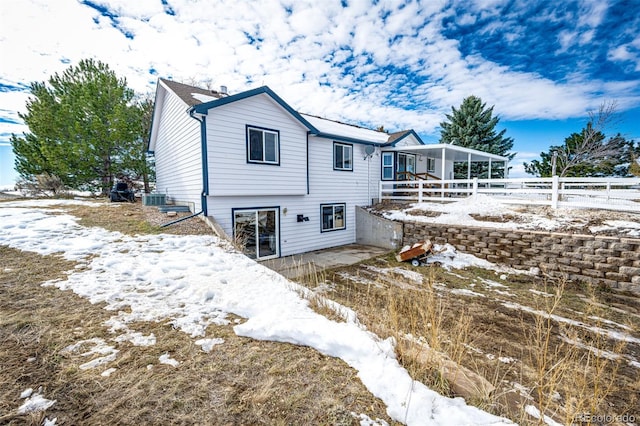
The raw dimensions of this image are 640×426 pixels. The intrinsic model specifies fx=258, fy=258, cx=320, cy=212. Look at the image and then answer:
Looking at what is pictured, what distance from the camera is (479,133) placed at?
25203 mm

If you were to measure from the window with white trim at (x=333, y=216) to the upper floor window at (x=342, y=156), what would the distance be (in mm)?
1904

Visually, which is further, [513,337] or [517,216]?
[517,216]

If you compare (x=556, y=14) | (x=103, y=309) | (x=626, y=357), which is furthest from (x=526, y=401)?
(x=556, y=14)

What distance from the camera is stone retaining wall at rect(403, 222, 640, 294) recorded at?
6484 mm

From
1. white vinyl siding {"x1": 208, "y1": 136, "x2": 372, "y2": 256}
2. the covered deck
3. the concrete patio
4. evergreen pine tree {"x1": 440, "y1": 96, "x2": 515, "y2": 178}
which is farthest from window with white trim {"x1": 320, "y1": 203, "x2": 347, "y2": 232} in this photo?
evergreen pine tree {"x1": 440, "y1": 96, "x2": 515, "y2": 178}

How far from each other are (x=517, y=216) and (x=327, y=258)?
7.08m

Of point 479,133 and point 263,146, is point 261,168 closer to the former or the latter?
point 263,146

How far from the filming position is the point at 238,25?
929 cm

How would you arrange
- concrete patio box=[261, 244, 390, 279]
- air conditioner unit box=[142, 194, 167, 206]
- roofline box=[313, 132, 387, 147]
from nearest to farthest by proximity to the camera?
concrete patio box=[261, 244, 390, 279] < air conditioner unit box=[142, 194, 167, 206] < roofline box=[313, 132, 387, 147]

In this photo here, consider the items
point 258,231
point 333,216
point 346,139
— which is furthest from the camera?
point 333,216

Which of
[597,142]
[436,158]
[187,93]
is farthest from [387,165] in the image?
[597,142]

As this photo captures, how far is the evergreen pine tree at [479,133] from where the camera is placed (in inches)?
976

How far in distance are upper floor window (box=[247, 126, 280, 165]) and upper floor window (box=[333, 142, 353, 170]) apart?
3464mm

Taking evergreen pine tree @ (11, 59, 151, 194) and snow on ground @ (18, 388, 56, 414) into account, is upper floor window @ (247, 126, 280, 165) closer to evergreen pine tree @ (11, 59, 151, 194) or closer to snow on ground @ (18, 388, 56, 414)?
snow on ground @ (18, 388, 56, 414)
